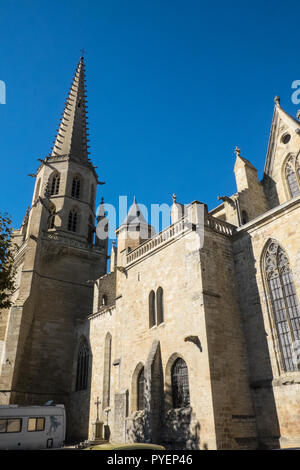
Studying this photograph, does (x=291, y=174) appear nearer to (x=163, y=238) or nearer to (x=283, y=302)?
(x=163, y=238)

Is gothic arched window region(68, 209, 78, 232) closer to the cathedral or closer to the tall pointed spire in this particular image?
the cathedral

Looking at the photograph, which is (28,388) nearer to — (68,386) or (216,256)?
(68,386)

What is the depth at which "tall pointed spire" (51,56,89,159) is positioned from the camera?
108ft

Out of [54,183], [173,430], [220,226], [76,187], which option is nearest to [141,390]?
[173,430]

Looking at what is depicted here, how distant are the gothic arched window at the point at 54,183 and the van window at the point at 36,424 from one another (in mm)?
20534

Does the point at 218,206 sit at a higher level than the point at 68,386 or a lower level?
higher

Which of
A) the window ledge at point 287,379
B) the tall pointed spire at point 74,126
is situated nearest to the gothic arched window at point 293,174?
the window ledge at point 287,379

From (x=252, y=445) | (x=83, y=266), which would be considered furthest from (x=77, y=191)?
(x=252, y=445)

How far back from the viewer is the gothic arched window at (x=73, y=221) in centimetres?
2956

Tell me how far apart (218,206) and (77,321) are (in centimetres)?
1205

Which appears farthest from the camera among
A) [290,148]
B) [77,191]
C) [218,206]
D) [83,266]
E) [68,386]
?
[77,191]

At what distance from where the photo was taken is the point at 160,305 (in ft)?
50.4

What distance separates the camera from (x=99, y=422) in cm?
1719

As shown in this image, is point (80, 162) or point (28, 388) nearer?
point (28, 388)
